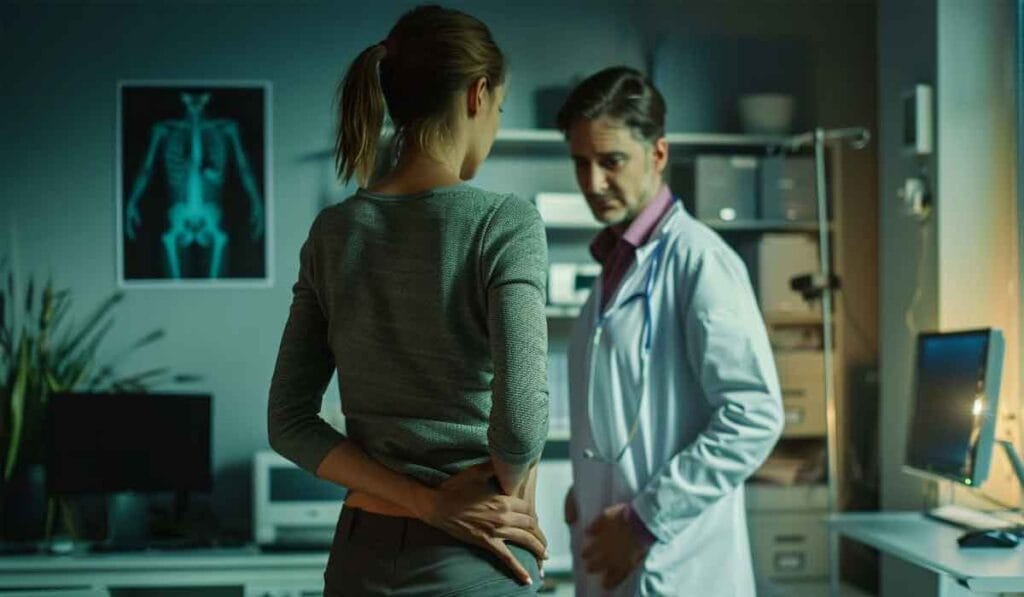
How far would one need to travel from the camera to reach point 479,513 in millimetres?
1199

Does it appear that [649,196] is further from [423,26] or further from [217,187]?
[217,187]

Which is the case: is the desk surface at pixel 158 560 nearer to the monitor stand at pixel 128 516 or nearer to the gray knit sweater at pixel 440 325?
the monitor stand at pixel 128 516

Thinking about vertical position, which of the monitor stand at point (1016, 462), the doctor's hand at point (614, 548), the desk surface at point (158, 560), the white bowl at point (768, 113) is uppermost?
the white bowl at point (768, 113)

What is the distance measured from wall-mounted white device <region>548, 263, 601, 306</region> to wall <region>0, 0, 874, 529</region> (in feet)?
2.70

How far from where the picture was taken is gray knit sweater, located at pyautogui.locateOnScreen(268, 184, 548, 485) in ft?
3.82

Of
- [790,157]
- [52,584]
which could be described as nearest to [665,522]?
[52,584]

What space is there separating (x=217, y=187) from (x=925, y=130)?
92.9 inches

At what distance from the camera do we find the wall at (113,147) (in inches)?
172

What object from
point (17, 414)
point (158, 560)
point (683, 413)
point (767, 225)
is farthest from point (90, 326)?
point (683, 413)

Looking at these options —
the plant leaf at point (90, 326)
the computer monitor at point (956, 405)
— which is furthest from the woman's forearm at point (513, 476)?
the plant leaf at point (90, 326)

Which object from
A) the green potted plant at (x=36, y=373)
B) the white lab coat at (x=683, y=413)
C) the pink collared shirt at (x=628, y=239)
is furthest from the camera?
the green potted plant at (x=36, y=373)

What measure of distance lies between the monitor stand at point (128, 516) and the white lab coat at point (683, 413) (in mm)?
Answer: 2293

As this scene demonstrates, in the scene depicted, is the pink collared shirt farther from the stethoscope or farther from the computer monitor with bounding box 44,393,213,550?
the computer monitor with bounding box 44,393,213,550

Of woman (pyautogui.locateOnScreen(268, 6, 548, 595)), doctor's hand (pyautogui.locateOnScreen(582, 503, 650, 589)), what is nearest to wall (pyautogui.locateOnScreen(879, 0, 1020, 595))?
doctor's hand (pyautogui.locateOnScreen(582, 503, 650, 589))
